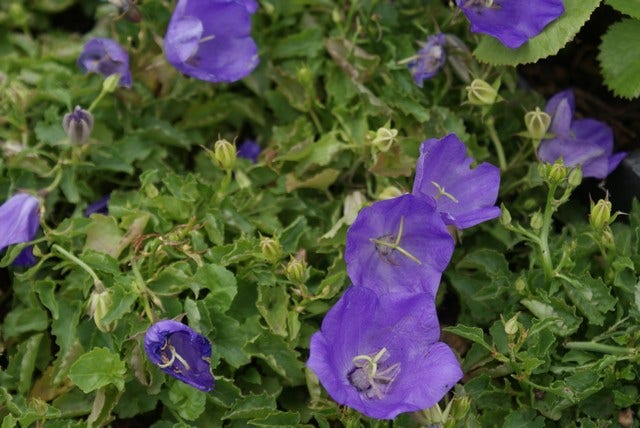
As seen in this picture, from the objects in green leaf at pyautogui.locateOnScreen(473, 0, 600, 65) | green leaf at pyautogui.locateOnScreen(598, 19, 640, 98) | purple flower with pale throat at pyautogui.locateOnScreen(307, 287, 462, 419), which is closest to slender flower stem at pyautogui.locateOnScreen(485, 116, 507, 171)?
green leaf at pyautogui.locateOnScreen(473, 0, 600, 65)

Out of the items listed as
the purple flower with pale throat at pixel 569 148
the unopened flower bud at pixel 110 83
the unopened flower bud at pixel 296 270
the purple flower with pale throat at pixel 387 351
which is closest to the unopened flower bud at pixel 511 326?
the purple flower with pale throat at pixel 387 351

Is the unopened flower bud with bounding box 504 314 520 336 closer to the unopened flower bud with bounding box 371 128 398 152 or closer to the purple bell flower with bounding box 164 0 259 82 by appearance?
the unopened flower bud with bounding box 371 128 398 152

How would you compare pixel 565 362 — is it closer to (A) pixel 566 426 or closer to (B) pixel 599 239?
(A) pixel 566 426

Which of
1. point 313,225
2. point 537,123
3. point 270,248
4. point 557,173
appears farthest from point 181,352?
point 537,123

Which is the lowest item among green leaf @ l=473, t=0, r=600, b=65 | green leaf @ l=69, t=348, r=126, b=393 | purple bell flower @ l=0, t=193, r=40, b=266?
green leaf @ l=69, t=348, r=126, b=393

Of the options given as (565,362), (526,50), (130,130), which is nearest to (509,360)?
(565,362)

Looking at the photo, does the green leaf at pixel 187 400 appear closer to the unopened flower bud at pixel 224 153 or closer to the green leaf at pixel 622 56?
the unopened flower bud at pixel 224 153

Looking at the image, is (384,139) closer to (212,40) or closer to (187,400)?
(212,40)
